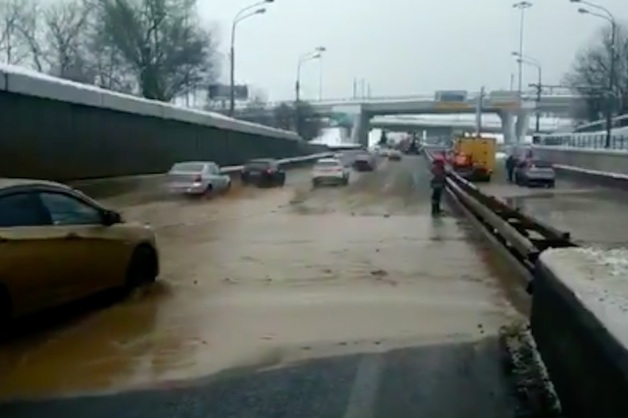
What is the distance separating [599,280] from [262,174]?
1859 inches

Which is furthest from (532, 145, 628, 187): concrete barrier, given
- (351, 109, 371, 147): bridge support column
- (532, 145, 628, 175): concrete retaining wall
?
(351, 109, 371, 147): bridge support column

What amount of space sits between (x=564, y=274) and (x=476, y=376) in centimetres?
123

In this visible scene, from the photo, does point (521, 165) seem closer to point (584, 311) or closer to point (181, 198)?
point (181, 198)

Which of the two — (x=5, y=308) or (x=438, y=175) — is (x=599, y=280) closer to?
(x=5, y=308)

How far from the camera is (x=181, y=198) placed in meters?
40.2

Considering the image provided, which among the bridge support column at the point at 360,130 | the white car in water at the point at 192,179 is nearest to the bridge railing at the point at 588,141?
the bridge support column at the point at 360,130

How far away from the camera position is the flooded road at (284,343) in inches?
276

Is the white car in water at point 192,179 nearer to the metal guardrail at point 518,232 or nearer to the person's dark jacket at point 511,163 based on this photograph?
the metal guardrail at point 518,232

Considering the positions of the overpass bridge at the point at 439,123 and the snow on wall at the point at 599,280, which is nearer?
the snow on wall at the point at 599,280

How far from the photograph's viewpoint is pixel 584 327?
5676 millimetres

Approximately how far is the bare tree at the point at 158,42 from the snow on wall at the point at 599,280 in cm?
7675

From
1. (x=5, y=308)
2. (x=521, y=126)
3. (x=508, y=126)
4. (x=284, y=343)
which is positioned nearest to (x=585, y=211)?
(x=284, y=343)

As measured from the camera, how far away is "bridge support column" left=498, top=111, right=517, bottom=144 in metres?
129

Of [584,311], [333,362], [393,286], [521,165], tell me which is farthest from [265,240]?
[521,165]
